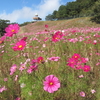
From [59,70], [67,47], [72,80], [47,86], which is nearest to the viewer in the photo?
[47,86]


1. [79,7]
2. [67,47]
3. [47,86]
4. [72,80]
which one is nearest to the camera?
[47,86]

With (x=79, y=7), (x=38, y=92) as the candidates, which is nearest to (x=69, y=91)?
(x=38, y=92)

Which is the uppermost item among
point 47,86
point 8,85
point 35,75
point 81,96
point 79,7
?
point 79,7

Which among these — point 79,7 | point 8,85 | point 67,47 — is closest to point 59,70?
point 8,85

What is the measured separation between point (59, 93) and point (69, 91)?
0.51ft

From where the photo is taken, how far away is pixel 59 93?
1503mm

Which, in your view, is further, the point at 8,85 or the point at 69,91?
the point at 8,85

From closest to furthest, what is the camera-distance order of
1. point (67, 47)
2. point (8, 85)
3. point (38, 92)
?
point (38, 92) → point (8, 85) → point (67, 47)

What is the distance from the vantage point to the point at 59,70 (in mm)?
1952

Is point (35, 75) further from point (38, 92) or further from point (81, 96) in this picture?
point (81, 96)

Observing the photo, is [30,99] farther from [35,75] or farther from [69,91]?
[69,91]

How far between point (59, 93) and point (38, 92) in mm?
Result: 276

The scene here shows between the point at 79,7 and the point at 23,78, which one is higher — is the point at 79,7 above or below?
above

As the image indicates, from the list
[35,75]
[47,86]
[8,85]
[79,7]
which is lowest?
[8,85]
